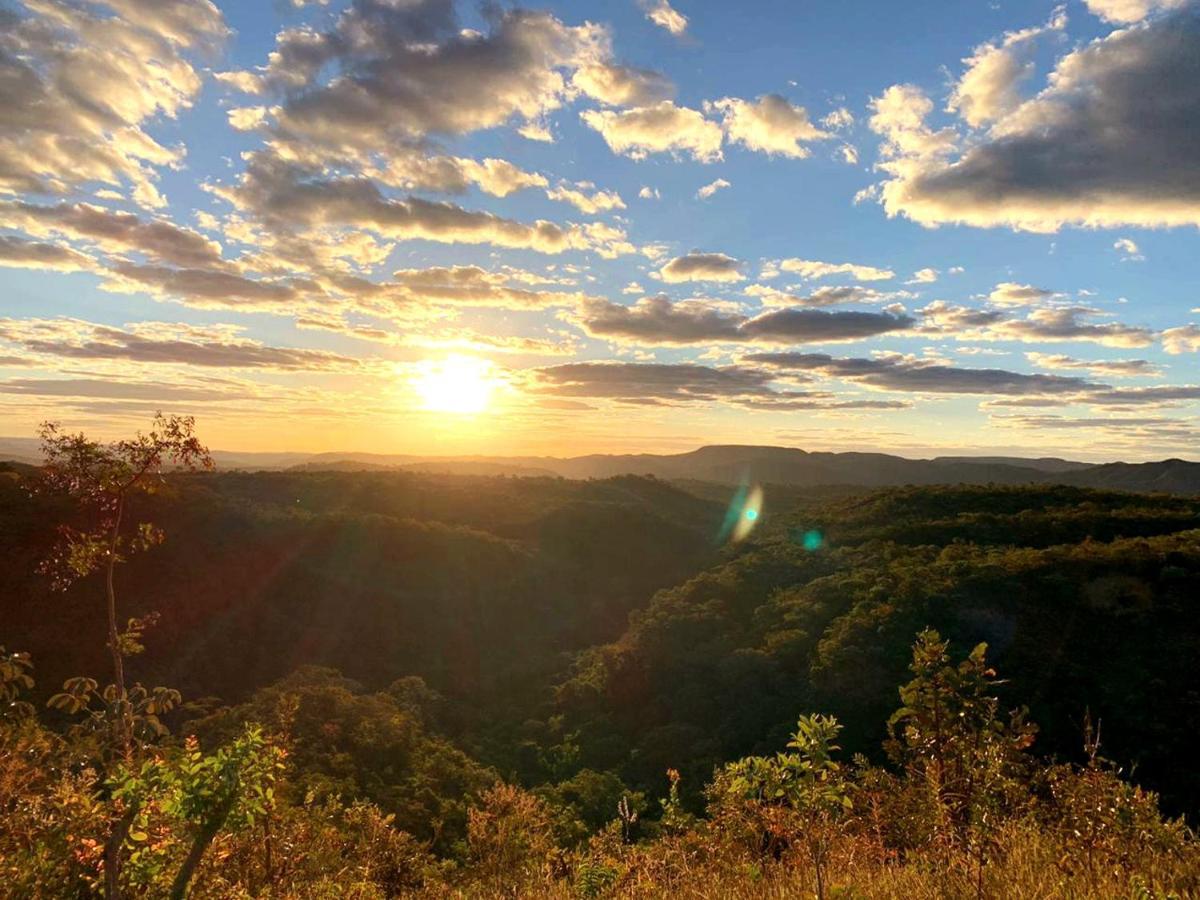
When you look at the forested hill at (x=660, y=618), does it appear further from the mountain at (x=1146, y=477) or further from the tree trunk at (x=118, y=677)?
the mountain at (x=1146, y=477)

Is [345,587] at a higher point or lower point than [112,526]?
lower

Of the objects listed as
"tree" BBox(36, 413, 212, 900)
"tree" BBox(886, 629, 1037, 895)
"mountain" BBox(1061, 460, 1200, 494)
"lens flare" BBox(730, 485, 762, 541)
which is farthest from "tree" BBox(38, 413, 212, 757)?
"mountain" BBox(1061, 460, 1200, 494)

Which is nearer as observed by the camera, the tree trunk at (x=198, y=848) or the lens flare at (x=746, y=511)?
the tree trunk at (x=198, y=848)

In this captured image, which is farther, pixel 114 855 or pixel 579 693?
pixel 579 693

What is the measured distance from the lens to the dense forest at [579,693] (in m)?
4.62

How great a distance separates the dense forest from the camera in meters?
4.62

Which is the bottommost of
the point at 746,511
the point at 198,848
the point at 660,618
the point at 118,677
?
the point at 660,618

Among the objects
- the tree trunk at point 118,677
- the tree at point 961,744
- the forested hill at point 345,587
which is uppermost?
the tree trunk at point 118,677

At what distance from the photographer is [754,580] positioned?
39781 millimetres

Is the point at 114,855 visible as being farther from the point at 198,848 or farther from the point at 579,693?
the point at 579,693

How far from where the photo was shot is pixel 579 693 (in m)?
30.2

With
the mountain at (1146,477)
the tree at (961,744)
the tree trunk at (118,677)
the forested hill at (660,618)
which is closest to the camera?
the tree trunk at (118,677)

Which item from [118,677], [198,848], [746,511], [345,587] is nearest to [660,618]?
[345,587]

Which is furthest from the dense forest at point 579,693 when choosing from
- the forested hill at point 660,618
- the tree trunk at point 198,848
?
the forested hill at point 660,618
